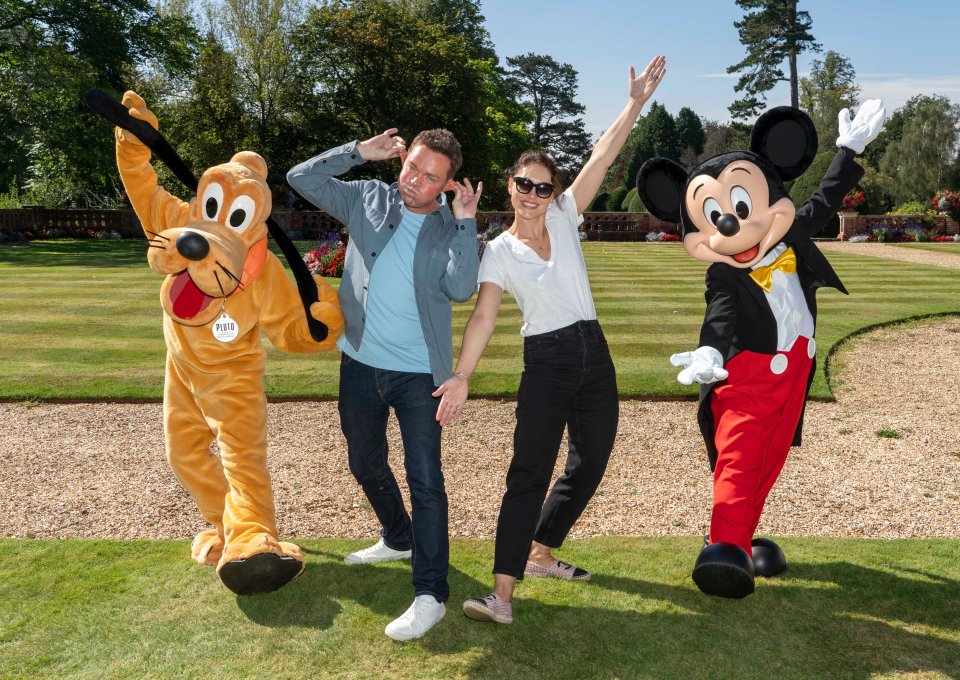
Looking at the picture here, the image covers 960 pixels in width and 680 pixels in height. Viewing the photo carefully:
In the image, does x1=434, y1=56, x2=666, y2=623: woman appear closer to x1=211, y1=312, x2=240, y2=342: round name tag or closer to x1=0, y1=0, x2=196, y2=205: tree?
x1=211, y1=312, x2=240, y2=342: round name tag

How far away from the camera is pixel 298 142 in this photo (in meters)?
32.8

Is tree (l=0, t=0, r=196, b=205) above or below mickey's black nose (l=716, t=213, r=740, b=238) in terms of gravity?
above

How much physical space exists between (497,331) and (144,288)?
7.57m

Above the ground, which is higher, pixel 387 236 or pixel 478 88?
pixel 478 88

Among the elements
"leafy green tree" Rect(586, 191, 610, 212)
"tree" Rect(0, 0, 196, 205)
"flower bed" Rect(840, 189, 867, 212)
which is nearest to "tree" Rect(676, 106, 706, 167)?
"leafy green tree" Rect(586, 191, 610, 212)

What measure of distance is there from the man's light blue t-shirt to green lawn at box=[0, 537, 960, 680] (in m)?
1.19

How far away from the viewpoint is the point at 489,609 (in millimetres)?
3760

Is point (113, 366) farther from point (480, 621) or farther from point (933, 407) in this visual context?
point (933, 407)

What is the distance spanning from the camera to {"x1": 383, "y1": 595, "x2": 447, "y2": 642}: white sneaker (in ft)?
12.0

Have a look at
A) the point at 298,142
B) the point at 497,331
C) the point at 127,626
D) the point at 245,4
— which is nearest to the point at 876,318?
the point at 497,331

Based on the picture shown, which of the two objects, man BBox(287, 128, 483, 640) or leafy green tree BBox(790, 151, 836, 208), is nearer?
man BBox(287, 128, 483, 640)

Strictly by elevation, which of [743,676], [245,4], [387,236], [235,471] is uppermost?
[245,4]

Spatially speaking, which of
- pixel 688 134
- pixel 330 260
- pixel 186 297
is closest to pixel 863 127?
pixel 186 297

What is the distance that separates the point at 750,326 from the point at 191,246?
259 centimetres
